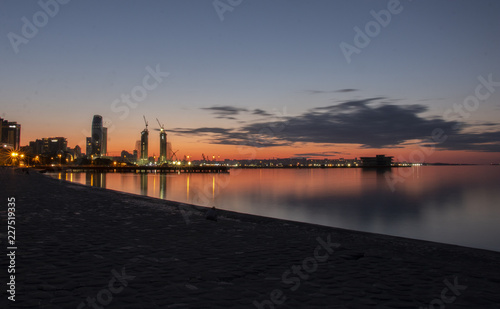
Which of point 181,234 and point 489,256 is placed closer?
point 489,256

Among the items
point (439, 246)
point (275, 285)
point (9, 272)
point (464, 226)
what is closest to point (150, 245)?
point (9, 272)

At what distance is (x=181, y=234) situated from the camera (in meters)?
14.5

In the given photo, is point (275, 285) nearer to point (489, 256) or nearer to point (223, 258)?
point (223, 258)

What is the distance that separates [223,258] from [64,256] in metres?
4.55

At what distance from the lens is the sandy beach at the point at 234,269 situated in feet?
22.6

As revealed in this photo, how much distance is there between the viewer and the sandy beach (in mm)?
6879

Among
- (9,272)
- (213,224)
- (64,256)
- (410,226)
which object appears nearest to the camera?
(9,272)

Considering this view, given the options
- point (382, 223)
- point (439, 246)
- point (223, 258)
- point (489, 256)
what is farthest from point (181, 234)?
point (382, 223)

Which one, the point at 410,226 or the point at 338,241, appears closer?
the point at 338,241

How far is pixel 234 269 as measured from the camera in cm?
911

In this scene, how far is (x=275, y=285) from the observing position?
309 inches

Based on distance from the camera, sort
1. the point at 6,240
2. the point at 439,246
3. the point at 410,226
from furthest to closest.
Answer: the point at 410,226
the point at 439,246
the point at 6,240

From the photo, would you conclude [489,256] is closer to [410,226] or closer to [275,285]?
[275,285]

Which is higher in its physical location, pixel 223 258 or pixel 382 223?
pixel 223 258
